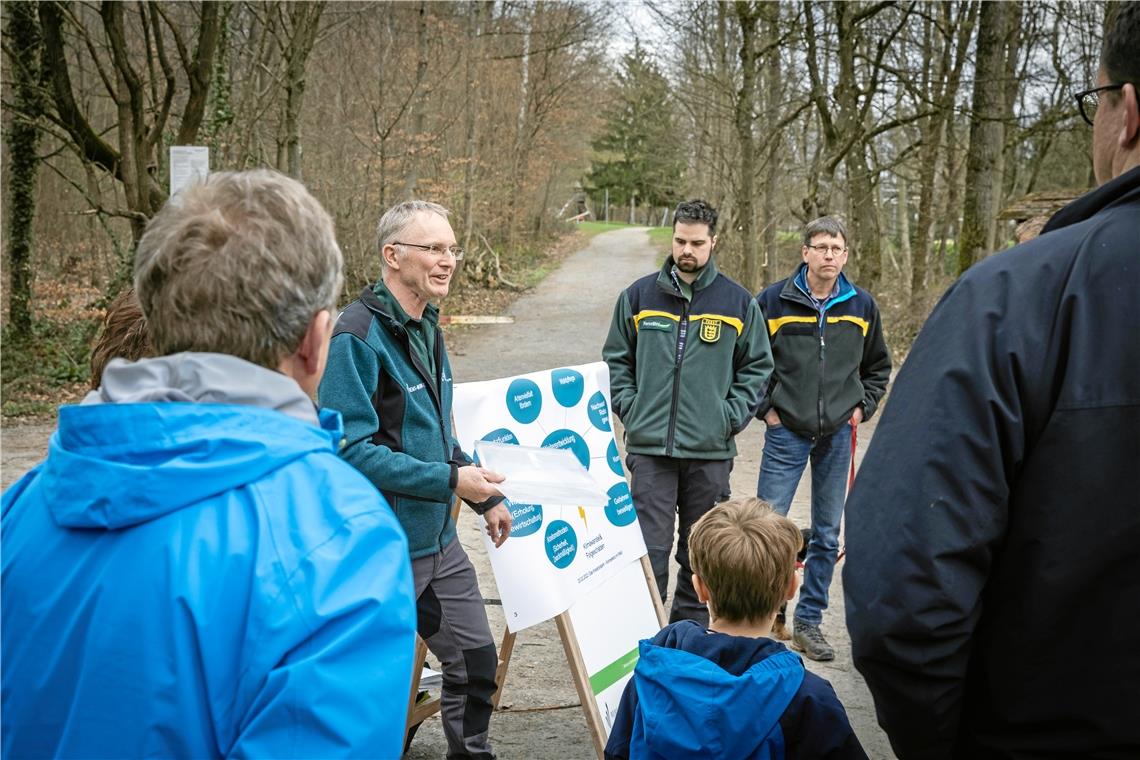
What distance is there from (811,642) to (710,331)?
1.74 meters

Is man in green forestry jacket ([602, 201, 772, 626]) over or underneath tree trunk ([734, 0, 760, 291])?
underneath

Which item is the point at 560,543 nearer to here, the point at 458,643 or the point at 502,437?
the point at 502,437

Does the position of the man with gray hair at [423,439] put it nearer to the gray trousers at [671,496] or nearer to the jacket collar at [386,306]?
the jacket collar at [386,306]

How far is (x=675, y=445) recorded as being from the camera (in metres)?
4.93

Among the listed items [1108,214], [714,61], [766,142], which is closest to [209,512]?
[1108,214]

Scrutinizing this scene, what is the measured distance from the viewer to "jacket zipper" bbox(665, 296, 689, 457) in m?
4.93

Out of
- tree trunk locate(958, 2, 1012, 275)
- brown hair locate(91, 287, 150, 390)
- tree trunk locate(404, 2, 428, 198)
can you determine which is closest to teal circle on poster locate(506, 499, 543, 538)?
brown hair locate(91, 287, 150, 390)

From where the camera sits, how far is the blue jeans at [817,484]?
17.5 ft

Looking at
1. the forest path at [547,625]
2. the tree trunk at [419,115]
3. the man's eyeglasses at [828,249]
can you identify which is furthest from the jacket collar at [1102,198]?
the tree trunk at [419,115]

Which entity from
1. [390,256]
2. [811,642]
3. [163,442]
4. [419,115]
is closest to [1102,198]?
[163,442]

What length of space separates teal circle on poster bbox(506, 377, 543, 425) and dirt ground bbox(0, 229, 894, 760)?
141cm

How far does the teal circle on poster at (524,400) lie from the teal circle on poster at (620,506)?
52 centimetres

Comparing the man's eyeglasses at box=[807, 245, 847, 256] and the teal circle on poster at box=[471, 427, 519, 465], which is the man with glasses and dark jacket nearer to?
the teal circle on poster at box=[471, 427, 519, 465]

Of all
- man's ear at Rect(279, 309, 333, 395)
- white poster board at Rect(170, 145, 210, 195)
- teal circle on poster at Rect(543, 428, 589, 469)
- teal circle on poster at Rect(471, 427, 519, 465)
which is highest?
white poster board at Rect(170, 145, 210, 195)
